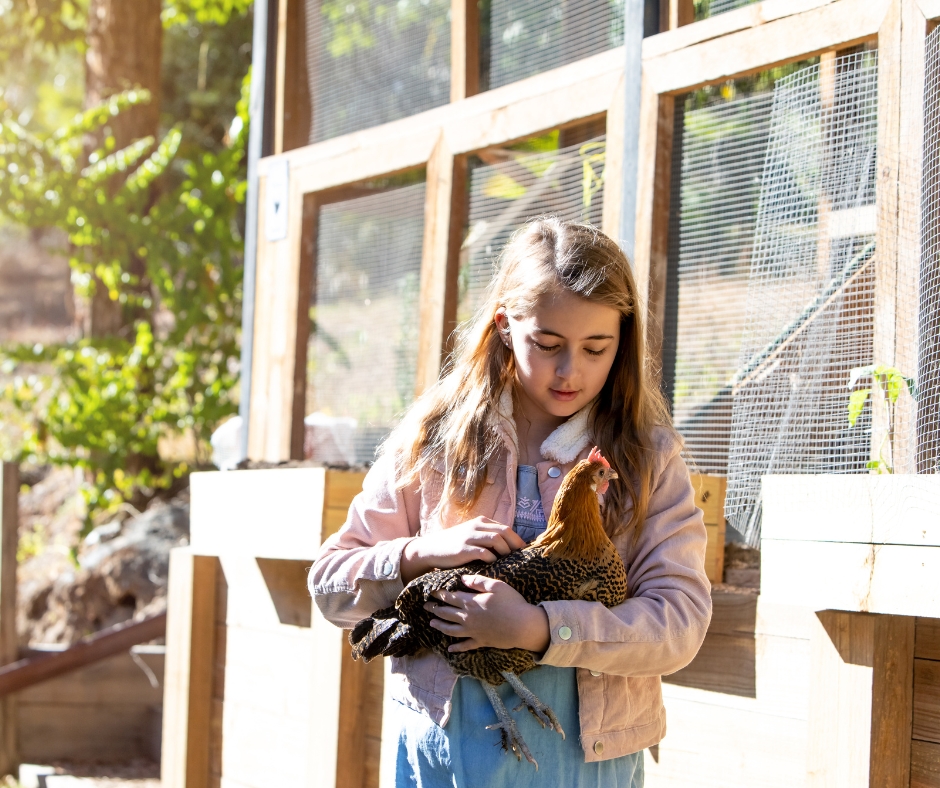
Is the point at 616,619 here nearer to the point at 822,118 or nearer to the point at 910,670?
the point at 910,670

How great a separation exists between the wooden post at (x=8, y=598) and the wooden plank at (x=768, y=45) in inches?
Result: 157

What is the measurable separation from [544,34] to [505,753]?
1.99 meters

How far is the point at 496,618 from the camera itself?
1396 millimetres

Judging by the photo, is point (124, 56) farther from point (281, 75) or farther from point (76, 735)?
point (76, 735)

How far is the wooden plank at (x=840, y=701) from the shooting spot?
1.66m

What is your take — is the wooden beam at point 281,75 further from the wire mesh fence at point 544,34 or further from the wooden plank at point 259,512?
the wooden plank at point 259,512

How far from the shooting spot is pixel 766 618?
6.49 ft

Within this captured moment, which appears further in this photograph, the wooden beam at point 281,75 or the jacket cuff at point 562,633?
the wooden beam at point 281,75

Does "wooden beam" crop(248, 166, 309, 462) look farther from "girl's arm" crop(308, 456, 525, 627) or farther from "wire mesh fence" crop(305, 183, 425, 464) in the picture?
"girl's arm" crop(308, 456, 525, 627)

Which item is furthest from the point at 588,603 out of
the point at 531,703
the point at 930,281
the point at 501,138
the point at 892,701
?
the point at 501,138

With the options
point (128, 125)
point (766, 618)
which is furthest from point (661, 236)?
point (128, 125)

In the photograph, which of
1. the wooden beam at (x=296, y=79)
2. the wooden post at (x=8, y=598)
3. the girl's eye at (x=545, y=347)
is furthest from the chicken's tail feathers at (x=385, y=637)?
the wooden post at (x=8, y=598)

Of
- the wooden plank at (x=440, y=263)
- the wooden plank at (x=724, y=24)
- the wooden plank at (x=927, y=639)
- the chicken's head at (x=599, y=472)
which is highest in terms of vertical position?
the wooden plank at (x=724, y=24)

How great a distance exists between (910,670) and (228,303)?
4.98m
